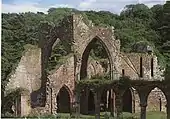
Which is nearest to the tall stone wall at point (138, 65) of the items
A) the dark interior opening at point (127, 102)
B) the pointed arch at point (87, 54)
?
the dark interior opening at point (127, 102)

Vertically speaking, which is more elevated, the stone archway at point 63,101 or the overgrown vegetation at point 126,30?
the overgrown vegetation at point 126,30

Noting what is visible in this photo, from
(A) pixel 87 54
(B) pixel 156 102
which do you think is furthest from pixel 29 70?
(B) pixel 156 102

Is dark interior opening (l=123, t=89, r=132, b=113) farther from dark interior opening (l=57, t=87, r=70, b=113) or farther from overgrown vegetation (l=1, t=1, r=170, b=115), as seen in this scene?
overgrown vegetation (l=1, t=1, r=170, b=115)

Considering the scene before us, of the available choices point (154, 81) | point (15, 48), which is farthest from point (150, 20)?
point (154, 81)

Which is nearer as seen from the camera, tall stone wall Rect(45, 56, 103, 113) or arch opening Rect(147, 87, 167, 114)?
tall stone wall Rect(45, 56, 103, 113)

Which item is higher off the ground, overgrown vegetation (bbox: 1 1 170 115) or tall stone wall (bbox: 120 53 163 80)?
overgrown vegetation (bbox: 1 1 170 115)

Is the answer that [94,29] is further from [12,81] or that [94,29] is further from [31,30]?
[31,30]

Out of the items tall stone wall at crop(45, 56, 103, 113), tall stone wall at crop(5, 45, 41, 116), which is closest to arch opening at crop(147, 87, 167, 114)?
tall stone wall at crop(45, 56, 103, 113)

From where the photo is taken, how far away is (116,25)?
7475 cm

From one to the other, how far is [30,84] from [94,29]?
7.62 m

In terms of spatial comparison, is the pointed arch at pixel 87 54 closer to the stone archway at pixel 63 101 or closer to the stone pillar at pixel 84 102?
the stone pillar at pixel 84 102

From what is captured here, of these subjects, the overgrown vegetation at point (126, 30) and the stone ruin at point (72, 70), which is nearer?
the stone ruin at point (72, 70)

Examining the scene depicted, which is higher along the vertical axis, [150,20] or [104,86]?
[150,20]

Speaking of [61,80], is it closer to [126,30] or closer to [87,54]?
[87,54]
